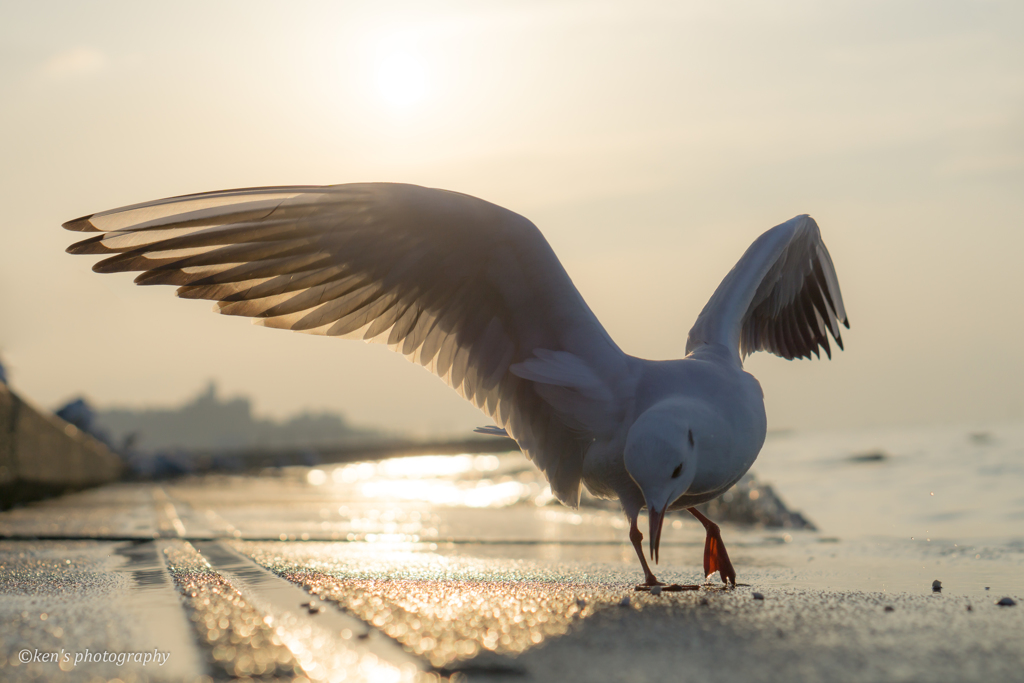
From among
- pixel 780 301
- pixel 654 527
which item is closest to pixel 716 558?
pixel 654 527

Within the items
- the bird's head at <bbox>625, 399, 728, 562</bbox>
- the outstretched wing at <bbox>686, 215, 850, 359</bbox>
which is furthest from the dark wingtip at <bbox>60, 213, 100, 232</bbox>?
the outstretched wing at <bbox>686, 215, 850, 359</bbox>

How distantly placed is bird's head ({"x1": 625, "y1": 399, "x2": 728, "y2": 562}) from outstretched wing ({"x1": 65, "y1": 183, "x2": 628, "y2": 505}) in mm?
513

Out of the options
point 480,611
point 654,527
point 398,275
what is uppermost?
point 398,275

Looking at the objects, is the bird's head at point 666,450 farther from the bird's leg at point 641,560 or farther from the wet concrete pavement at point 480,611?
the wet concrete pavement at point 480,611

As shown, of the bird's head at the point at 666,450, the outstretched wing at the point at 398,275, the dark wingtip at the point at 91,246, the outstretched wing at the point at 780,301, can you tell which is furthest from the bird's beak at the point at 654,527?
the dark wingtip at the point at 91,246

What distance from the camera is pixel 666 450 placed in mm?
3193

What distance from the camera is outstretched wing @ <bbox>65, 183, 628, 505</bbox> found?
3865 millimetres

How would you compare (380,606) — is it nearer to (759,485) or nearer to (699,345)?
(699,345)

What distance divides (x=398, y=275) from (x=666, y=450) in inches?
65.0

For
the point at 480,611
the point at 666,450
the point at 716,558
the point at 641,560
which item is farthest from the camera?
the point at 716,558

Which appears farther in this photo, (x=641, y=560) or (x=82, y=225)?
(x=82, y=225)

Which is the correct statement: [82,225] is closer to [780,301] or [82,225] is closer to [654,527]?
[654,527]

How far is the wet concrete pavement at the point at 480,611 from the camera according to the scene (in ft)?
6.50

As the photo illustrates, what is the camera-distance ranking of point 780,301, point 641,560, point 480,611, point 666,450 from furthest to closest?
1. point 780,301
2. point 641,560
3. point 666,450
4. point 480,611
